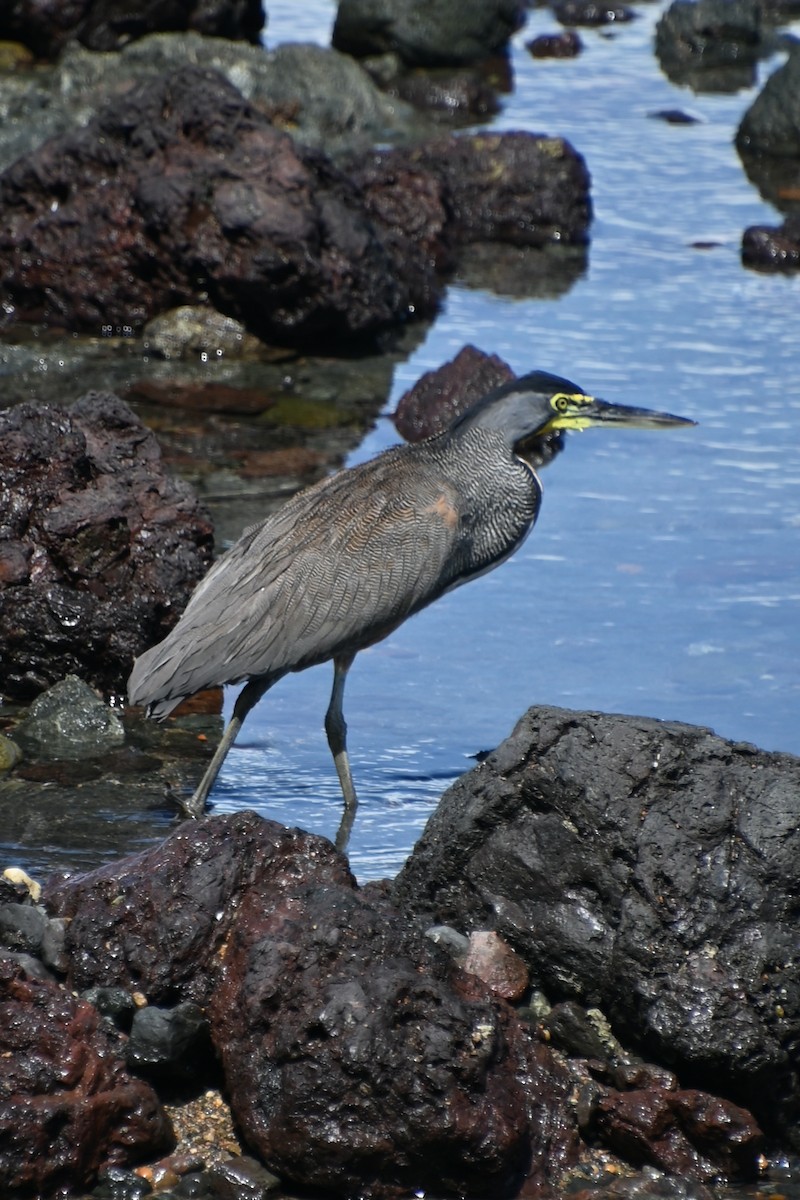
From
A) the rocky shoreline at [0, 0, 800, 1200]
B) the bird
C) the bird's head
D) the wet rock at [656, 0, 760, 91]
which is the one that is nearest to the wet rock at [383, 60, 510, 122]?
the wet rock at [656, 0, 760, 91]

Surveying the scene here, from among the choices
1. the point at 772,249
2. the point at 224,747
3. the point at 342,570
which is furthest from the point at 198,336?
the point at 224,747

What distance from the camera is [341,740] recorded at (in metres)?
7.37

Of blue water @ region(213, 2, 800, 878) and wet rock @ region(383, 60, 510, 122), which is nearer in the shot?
blue water @ region(213, 2, 800, 878)

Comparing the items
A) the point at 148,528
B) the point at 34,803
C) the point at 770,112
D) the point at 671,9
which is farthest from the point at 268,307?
the point at 671,9

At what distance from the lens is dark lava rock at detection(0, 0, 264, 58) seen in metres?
20.4

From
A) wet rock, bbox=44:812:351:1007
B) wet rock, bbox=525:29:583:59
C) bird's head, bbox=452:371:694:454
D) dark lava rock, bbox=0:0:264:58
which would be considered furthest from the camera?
wet rock, bbox=525:29:583:59

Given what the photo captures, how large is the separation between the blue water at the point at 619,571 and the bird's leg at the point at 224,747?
15 cm

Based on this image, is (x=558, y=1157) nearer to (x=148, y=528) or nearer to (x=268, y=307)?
(x=148, y=528)

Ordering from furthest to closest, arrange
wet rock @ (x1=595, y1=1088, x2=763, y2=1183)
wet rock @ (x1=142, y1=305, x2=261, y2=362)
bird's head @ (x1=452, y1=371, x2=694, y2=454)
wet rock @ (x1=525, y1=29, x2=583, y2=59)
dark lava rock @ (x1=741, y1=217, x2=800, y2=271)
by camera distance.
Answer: wet rock @ (x1=525, y1=29, x2=583, y2=59)
dark lava rock @ (x1=741, y1=217, x2=800, y2=271)
wet rock @ (x1=142, y1=305, x2=261, y2=362)
bird's head @ (x1=452, y1=371, x2=694, y2=454)
wet rock @ (x1=595, y1=1088, x2=763, y2=1183)

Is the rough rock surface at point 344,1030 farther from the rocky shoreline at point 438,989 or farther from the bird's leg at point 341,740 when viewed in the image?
the bird's leg at point 341,740

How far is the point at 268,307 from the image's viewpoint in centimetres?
1314

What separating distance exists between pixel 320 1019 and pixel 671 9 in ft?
74.9

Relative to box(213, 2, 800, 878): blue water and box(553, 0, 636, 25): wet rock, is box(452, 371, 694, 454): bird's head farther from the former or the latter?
box(553, 0, 636, 25): wet rock

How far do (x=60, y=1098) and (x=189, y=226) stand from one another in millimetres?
9404
